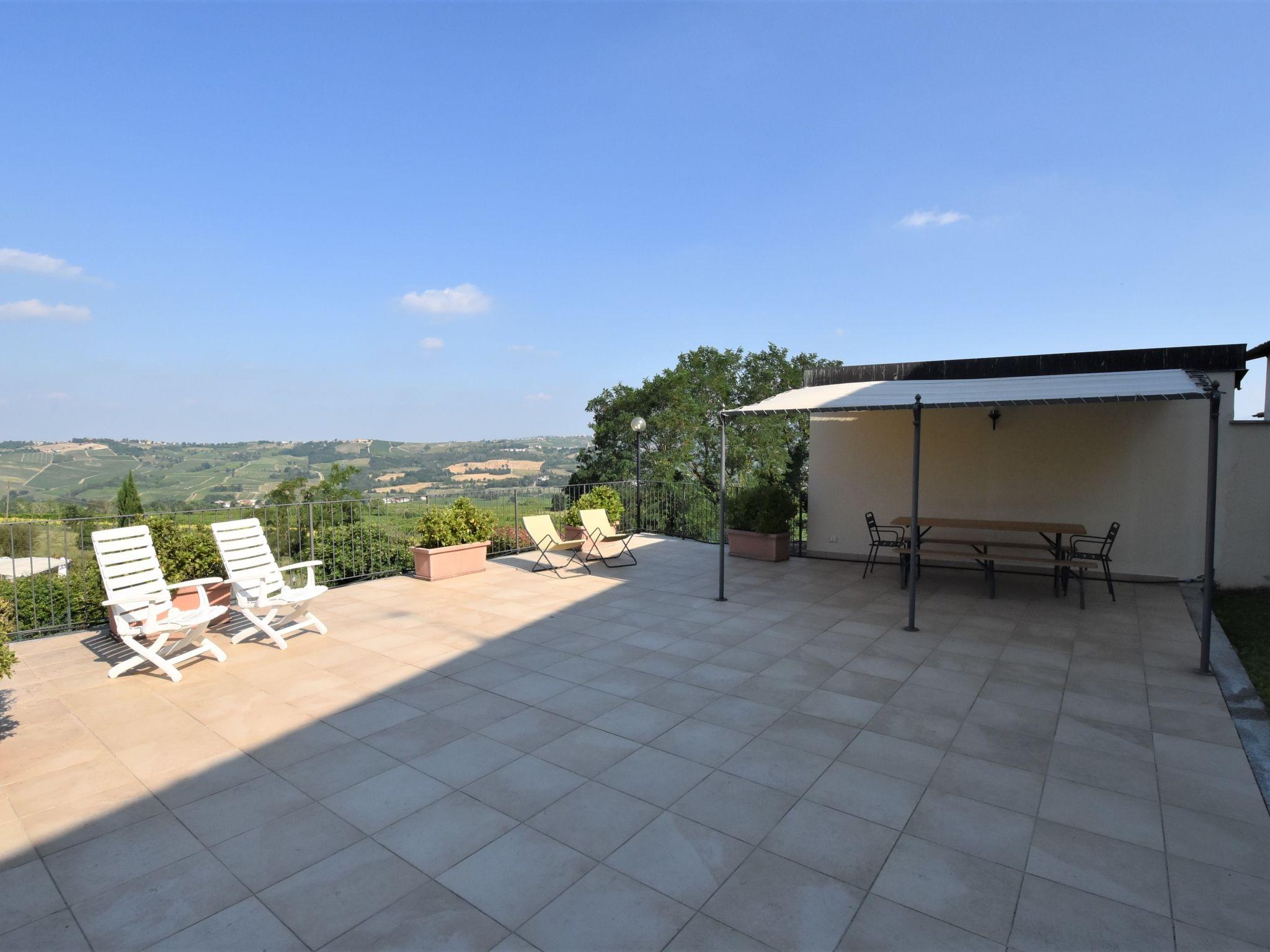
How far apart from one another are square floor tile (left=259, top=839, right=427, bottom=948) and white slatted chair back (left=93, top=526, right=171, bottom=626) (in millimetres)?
3340

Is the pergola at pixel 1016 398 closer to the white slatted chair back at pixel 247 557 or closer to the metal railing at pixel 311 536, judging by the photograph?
the metal railing at pixel 311 536

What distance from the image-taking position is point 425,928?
77.0 inches

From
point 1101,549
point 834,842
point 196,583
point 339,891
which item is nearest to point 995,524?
point 1101,549

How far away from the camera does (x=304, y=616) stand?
538cm

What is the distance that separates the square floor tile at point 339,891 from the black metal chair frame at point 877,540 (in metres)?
6.52

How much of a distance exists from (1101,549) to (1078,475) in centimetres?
103

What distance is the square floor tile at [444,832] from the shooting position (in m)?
2.34

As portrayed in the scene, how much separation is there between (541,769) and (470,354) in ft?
66.1

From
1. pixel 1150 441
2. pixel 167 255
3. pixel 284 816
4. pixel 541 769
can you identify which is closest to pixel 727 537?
pixel 1150 441

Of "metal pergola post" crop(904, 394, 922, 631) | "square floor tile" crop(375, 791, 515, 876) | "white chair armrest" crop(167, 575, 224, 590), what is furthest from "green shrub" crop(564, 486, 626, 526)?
"square floor tile" crop(375, 791, 515, 876)

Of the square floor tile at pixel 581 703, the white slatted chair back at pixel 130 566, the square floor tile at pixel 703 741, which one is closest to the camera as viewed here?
the square floor tile at pixel 703 741

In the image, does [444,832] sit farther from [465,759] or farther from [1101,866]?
[1101,866]

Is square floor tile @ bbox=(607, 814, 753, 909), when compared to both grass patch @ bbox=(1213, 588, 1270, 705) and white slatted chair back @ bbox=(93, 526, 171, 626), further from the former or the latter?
white slatted chair back @ bbox=(93, 526, 171, 626)

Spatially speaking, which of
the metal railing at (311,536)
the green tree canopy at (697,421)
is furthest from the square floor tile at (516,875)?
the green tree canopy at (697,421)
